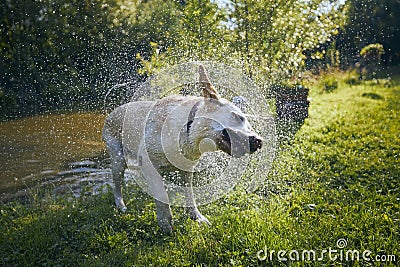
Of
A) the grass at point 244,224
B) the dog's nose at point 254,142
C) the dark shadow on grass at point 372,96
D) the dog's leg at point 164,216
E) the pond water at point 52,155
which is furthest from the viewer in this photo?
the dark shadow on grass at point 372,96

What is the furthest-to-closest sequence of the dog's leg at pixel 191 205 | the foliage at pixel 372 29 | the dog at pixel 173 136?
the foliage at pixel 372 29 → the dog's leg at pixel 191 205 → the dog at pixel 173 136

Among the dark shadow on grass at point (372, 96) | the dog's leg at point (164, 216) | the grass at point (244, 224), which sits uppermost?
the dog's leg at point (164, 216)

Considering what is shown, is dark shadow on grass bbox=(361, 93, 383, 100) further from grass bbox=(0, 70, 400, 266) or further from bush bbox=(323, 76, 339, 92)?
grass bbox=(0, 70, 400, 266)

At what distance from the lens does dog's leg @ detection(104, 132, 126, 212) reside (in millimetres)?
4488

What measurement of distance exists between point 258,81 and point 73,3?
8864 mm

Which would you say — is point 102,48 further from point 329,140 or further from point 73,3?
point 329,140

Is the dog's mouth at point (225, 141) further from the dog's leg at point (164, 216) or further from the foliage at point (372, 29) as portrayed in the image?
the foliage at point (372, 29)

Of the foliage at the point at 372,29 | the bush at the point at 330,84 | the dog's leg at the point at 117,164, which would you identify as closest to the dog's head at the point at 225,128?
the dog's leg at the point at 117,164

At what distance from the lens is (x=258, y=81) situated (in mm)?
8070

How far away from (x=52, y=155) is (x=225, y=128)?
5.04 metres

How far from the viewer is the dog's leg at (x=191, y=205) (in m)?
4.05

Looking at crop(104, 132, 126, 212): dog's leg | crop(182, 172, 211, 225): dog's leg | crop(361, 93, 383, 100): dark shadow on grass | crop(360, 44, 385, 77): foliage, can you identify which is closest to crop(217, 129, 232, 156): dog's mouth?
crop(182, 172, 211, 225): dog's leg

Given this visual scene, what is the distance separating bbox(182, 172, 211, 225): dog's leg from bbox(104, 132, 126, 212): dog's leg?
777 mm

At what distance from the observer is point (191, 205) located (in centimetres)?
418
